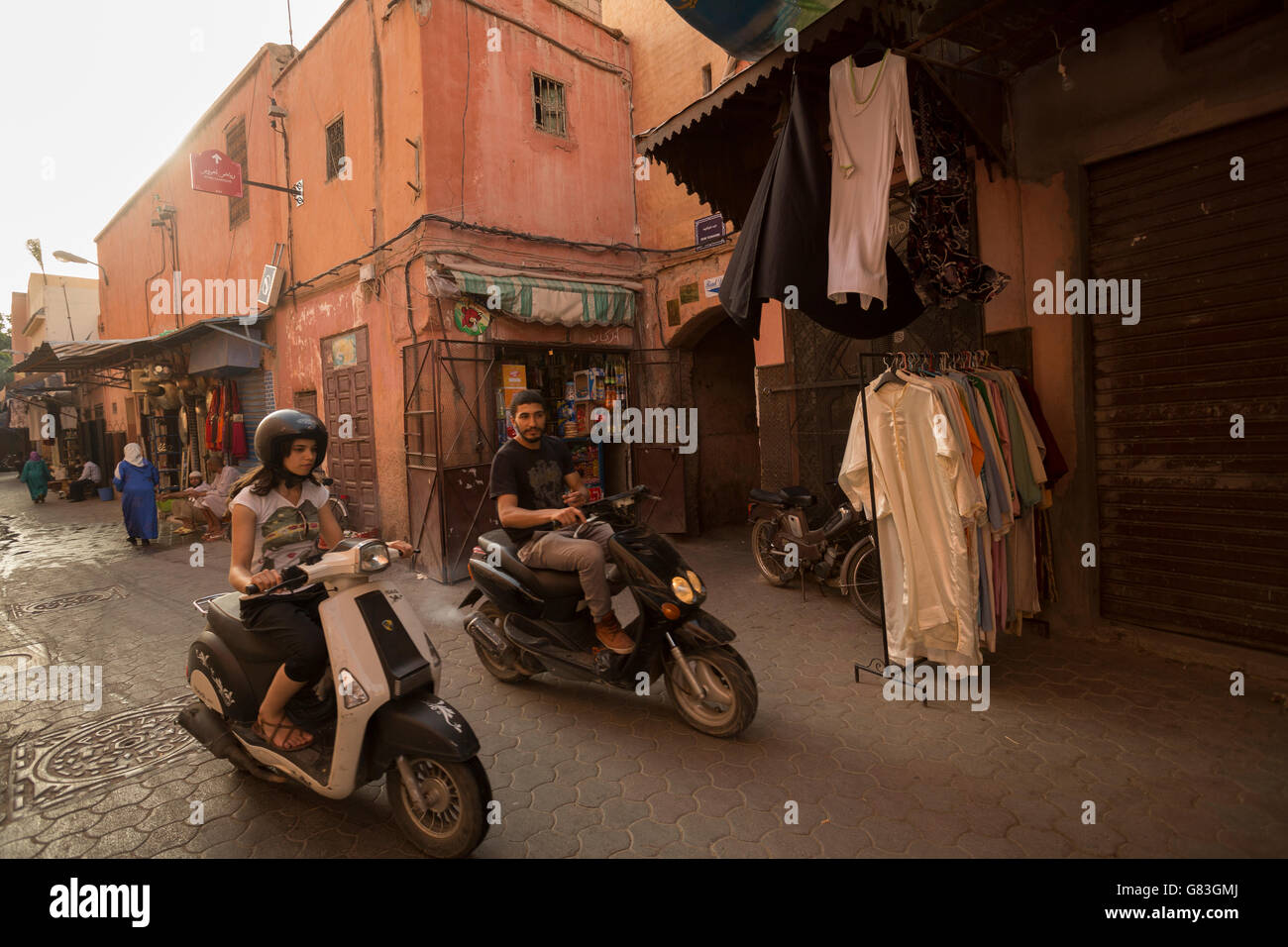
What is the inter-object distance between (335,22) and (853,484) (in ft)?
35.9

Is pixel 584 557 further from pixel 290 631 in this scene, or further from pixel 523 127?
pixel 523 127

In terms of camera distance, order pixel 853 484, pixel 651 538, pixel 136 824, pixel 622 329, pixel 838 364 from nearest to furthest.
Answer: pixel 136 824
pixel 651 538
pixel 853 484
pixel 838 364
pixel 622 329

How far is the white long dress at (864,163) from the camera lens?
3.78 metres

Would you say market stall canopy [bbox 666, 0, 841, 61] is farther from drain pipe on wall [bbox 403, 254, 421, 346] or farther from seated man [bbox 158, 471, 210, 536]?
seated man [bbox 158, 471, 210, 536]

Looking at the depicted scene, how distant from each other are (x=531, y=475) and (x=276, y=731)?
2.01 meters

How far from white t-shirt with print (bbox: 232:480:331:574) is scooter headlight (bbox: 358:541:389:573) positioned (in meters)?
0.51

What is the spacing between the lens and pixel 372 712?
2686 mm

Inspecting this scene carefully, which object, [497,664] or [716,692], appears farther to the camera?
[497,664]

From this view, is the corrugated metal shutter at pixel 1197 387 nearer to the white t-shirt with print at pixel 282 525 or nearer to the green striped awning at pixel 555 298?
the white t-shirt with print at pixel 282 525

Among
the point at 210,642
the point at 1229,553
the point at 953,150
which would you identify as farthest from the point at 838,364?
the point at 210,642

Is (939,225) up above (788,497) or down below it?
above

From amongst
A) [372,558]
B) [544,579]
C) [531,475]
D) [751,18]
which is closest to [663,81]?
[751,18]

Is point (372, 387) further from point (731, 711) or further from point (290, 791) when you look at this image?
point (731, 711)

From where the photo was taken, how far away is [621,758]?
3506mm
